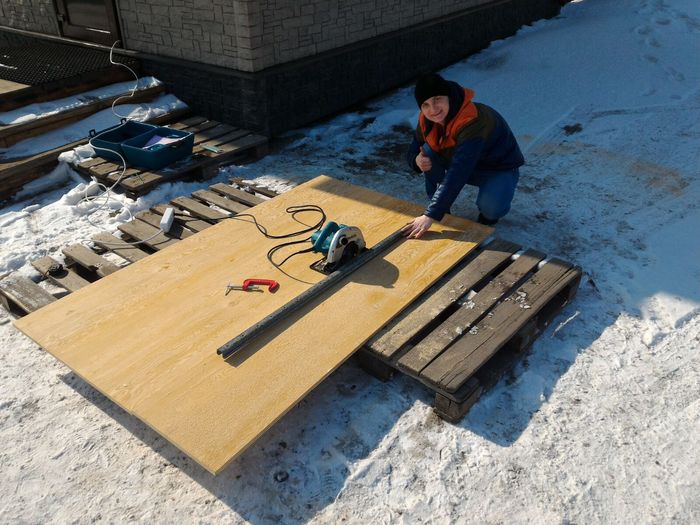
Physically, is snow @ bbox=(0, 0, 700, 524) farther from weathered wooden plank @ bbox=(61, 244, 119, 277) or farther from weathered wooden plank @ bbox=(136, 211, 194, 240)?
weathered wooden plank @ bbox=(61, 244, 119, 277)

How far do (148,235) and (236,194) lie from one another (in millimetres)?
863

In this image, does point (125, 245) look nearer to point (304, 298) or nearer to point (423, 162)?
point (304, 298)

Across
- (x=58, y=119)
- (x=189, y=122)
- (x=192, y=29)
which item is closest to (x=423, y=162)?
(x=189, y=122)

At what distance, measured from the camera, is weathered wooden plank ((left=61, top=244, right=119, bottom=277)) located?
12.3 feet

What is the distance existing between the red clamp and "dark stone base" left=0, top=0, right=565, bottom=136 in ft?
10.2

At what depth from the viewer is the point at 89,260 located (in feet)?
12.7

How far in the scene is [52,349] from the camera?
295cm

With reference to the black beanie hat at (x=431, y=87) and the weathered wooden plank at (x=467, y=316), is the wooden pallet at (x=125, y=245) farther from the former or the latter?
the weathered wooden plank at (x=467, y=316)

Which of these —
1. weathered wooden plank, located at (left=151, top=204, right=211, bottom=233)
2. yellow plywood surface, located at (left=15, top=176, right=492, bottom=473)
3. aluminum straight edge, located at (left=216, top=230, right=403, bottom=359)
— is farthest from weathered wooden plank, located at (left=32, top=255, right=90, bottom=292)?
aluminum straight edge, located at (left=216, top=230, right=403, bottom=359)

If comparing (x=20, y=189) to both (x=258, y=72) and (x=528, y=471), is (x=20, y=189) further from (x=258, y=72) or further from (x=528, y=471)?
(x=528, y=471)

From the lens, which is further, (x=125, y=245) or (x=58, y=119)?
(x=58, y=119)

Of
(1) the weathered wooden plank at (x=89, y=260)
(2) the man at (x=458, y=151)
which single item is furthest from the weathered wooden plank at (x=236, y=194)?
(2) the man at (x=458, y=151)

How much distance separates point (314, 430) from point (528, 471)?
3.30 feet

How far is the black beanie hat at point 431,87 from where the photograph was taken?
11.5 ft
